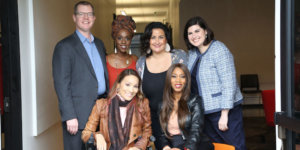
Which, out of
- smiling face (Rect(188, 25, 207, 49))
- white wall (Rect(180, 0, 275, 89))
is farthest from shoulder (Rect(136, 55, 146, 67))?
white wall (Rect(180, 0, 275, 89))

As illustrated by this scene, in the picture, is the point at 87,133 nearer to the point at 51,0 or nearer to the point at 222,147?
the point at 222,147

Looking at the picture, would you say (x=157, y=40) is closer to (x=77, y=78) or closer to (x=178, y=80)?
(x=178, y=80)

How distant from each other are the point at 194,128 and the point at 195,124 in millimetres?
Result: 36

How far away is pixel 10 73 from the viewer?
2.64 m

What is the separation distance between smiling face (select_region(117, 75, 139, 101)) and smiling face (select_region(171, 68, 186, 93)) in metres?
0.31

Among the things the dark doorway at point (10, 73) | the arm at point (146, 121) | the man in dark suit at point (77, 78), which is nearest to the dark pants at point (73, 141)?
the man in dark suit at point (77, 78)

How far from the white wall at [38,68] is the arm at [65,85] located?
51cm

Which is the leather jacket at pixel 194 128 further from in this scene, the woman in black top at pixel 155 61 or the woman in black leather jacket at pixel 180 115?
the woman in black top at pixel 155 61

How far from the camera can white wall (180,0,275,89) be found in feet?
27.5

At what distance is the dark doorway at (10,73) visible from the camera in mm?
2613

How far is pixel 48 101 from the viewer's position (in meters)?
3.43

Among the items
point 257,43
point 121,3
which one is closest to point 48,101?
point 257,43

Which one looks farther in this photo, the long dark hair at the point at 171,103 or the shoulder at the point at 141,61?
the shoulder at the point at 141,61

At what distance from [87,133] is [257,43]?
7.38 meters
